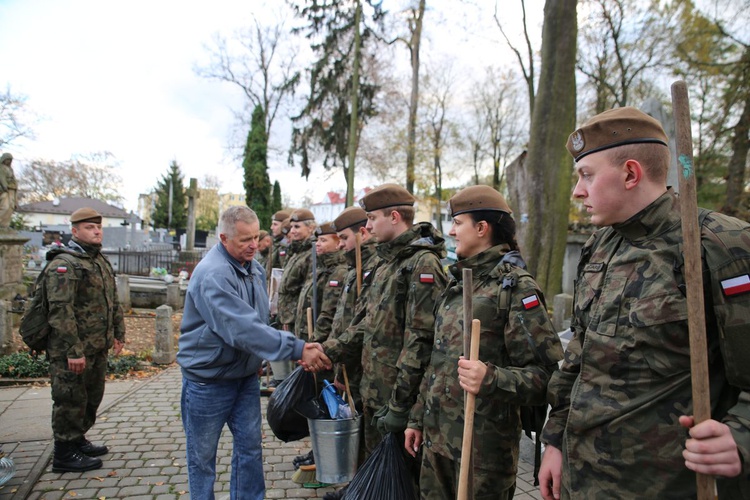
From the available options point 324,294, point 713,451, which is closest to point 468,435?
point 713,451

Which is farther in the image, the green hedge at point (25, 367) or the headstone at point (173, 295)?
the headstone at point (173, 295)

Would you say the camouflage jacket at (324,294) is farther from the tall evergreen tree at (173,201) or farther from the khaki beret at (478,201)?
the tall evergreen tree at (173,201)

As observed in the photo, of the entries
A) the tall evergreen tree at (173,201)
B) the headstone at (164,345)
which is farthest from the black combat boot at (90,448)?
the tall evergreen tree at (173,201)

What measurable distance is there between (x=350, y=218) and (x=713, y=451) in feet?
11.8

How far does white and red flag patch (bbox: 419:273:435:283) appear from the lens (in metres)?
3.05

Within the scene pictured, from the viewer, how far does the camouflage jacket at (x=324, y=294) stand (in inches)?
197

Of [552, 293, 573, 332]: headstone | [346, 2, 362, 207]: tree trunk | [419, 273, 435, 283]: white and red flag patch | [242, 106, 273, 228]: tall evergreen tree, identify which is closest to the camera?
[419, 273, 435, 283]: white and red flag patch

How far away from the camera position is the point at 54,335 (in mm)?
4430

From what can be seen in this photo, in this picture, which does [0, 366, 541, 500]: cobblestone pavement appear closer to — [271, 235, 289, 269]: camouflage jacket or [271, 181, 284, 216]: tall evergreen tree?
[271, 235, 289, 269]: camouflage jacket

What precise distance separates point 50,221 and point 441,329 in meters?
79.8

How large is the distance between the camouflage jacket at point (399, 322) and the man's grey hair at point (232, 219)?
3.15 ft

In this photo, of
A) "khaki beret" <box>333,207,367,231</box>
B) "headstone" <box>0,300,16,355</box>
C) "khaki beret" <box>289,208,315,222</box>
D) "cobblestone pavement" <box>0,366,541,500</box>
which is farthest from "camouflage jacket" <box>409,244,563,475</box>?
"headstone" <box>0,300,16,355</box>

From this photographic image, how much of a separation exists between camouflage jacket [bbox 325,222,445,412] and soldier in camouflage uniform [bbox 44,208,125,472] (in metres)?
2.51

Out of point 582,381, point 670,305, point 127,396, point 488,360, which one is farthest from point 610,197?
point 127,396
